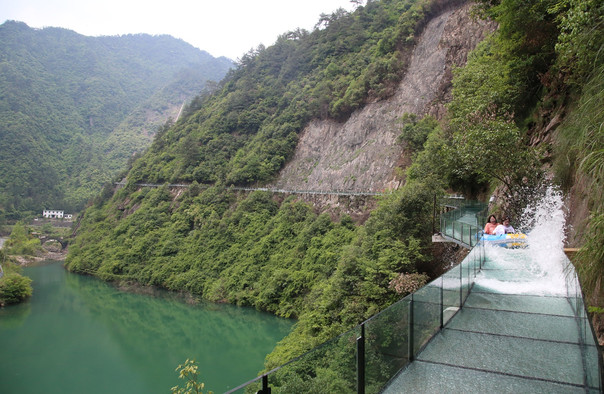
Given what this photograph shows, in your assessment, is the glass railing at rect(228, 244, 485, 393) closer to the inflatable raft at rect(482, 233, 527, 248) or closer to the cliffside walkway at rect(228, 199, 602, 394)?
the cliffside walkway at rect(228, 199, 602, 394)

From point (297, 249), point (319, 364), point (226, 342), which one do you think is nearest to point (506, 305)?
point (319, 364)

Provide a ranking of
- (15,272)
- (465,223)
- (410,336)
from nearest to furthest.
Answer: (410,336), (465,223), (15,272)

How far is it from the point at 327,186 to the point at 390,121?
769 cm

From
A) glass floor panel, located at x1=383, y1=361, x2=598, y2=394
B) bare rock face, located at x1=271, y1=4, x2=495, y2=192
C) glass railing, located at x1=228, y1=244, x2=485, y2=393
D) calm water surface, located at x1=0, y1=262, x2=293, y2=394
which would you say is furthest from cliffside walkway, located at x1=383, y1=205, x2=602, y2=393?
bare rock face, located at x1=271, y1=4, x2=495, y2=192

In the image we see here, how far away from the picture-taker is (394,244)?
17.9m

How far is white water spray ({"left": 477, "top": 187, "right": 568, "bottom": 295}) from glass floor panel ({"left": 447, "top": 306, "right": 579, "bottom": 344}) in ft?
2.57

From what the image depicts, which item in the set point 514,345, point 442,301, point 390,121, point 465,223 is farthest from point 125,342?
point 514,345

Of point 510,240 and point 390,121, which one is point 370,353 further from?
point 390,121

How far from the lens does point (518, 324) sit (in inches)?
232

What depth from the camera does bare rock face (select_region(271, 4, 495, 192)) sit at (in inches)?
1223

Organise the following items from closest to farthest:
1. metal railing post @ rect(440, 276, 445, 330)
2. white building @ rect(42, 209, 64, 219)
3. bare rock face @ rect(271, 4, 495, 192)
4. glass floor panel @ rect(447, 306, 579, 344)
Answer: glass floor panel @ rect(447, 306, 579, 344), metal railing post @ rect(440, 276, 445, 330), bare rock face @ rect(271, 4, 495, 192), white building @ rect(42, 209, 64, 219)

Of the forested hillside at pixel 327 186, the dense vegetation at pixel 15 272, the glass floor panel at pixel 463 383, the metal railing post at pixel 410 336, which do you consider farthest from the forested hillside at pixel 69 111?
the glass floor panel at pixel 463 383

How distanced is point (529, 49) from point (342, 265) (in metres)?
12.2

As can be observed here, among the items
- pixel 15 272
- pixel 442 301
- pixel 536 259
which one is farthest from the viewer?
pixel 15 272
